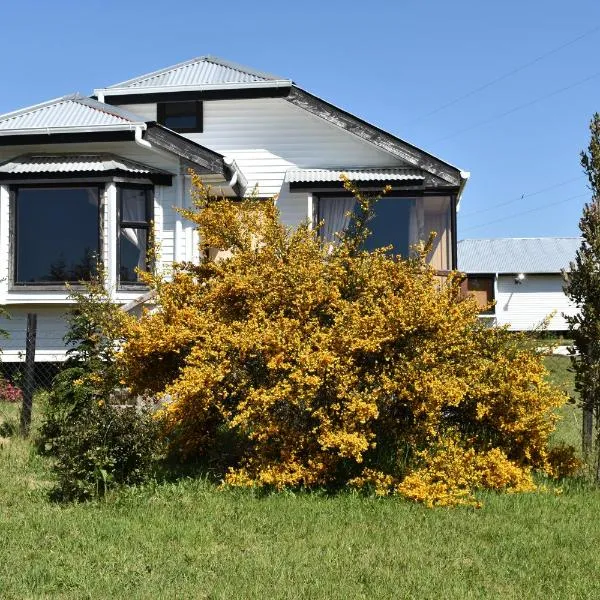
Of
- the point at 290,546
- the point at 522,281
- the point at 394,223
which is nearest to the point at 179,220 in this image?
the point at 394,223

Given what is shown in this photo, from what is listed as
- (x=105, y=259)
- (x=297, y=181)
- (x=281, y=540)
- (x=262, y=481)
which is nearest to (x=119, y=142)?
(x=105, y=259)

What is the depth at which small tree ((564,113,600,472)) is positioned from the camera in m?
7.04

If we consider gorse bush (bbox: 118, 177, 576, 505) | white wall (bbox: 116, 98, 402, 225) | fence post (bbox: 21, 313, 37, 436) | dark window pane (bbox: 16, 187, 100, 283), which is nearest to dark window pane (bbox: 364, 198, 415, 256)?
white wall (bbox: 116, 98, 402, 225)

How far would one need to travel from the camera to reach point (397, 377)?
645cm

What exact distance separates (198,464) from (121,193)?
6.58 m

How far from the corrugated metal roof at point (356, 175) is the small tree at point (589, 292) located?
22.0 feet

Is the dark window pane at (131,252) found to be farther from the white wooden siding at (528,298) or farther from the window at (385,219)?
the white wooden siding at (528,298)

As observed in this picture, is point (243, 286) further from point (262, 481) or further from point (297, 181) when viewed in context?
point (297, 181)

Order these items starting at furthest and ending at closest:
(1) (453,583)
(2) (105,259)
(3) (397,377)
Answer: (2) (105,259), (3) (397,377), (1) (453,583)

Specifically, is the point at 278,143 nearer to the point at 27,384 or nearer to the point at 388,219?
the point at 388,219

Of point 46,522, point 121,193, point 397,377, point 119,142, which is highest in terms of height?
point 119,142

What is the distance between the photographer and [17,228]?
42.2 feet

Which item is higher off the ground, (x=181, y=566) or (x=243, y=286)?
(x=243, y=286)

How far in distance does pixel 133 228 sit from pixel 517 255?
31334 mm
